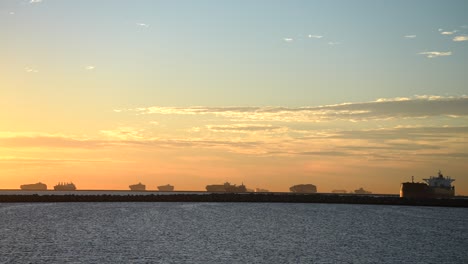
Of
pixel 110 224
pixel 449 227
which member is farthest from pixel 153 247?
pixel 449 227

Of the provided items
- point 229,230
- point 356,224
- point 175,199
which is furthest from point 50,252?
point 175,199

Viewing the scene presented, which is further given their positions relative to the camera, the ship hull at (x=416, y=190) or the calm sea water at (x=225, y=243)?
the ship hull at (x=416, y=190)

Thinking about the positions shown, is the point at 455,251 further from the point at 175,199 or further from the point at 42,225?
the point at 175,199

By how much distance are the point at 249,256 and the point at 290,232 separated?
27.5 metres

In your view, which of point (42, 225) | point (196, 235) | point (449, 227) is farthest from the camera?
point (449, 227)

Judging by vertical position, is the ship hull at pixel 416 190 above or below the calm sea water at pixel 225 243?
above

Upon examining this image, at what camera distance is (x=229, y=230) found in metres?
85.3

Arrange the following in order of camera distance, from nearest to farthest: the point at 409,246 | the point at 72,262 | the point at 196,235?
the point at 72,262, the point at 409,246, the point at 196,235

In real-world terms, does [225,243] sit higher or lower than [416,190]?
lower

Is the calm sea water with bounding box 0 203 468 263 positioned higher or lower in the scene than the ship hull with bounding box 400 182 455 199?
lower

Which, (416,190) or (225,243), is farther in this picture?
(416,190)

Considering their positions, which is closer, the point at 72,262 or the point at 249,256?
the point at 72,262

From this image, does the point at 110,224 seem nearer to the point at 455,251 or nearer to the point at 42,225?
the point at 42,225

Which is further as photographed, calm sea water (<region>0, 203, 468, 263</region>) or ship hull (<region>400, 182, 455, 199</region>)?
ship hull (<region>400, 182, 455, 199</region>)
